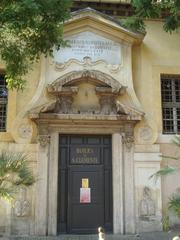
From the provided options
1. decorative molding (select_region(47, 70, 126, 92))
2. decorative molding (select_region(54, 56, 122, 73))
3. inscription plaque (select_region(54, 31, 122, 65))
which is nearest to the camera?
decorative molding (select_region(47, 70, 126, 92))

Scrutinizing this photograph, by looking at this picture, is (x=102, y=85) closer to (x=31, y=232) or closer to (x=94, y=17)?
(x=94, y=17)

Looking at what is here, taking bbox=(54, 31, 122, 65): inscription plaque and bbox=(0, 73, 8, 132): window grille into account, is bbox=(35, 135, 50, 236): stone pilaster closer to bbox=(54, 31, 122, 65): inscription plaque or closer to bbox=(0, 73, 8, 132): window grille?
bbox=(0, 73, 8, 132): window grille

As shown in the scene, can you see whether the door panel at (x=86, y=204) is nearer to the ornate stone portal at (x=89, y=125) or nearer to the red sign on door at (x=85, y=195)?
the red sign on door at (x=85, y=195)

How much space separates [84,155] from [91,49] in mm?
3601

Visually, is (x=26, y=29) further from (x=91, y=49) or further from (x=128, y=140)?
(x=128, y=140)

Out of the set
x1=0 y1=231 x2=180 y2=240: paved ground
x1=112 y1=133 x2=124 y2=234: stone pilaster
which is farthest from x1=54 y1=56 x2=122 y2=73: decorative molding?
x1=0 y1=231 x2=180 y2=240: paved ground

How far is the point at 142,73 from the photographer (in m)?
14.1

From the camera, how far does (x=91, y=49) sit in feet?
45.6

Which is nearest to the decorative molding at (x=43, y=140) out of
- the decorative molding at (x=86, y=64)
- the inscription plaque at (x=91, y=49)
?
the decorative molding at (x=86, y=64)

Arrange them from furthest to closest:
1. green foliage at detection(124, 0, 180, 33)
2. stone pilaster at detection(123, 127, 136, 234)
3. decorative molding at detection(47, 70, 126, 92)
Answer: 1. decorative molding at detection(47, 70, 126, 92)
2. stone pilaster at detection(123, 127, 136, 234)
3. green foliage at detection(124, 0, 180, 33)

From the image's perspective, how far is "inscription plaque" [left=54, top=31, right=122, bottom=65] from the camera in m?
13.7

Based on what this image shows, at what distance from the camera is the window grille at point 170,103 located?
554 inches

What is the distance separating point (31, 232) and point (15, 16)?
675 cm

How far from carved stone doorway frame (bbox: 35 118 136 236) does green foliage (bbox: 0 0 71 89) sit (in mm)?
3035
